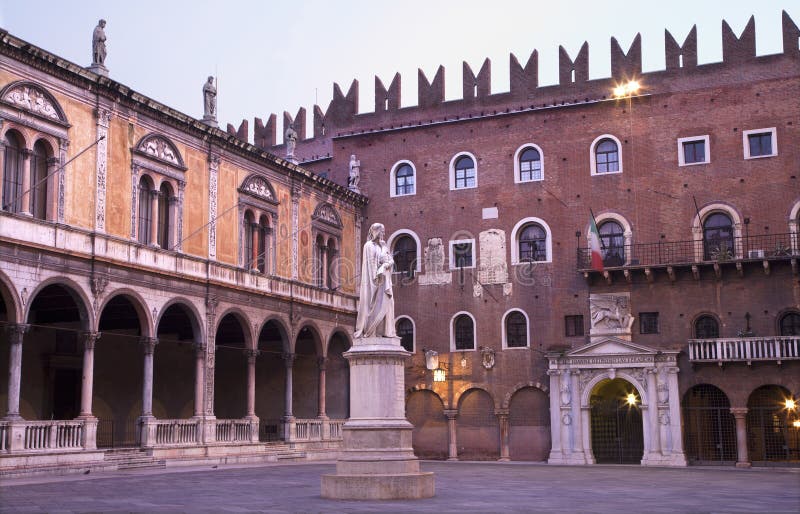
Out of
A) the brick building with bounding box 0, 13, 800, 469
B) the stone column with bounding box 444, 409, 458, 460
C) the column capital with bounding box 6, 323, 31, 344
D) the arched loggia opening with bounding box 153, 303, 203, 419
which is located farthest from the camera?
the stone column with bounding box 444, 409, 458, 460

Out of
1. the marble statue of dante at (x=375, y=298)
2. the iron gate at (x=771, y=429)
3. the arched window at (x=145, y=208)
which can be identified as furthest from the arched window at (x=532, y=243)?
the marble statue of dante at (x=375, y=298)

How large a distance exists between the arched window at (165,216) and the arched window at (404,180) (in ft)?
37.4

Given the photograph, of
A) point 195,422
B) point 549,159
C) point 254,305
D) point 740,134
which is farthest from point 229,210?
point 740,134

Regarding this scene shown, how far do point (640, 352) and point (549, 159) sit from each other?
24.3 feet

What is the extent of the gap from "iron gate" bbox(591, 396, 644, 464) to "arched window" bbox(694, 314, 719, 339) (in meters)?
3.10

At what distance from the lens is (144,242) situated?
25.7 metres

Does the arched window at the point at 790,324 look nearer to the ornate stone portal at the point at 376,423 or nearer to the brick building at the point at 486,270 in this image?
the brick building at the point at 486,270

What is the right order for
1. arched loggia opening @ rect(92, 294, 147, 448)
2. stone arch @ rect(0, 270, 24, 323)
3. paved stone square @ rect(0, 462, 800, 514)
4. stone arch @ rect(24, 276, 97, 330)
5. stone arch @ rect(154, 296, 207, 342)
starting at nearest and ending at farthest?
1. paved stone square @ rect(0, 462, 800, 514)
2. stone arch @ rect(0, 270, 24, 323)
3. stone arch @ rect(24, 276, 97, 330)
4. stone arch @ rect(154, 296, 207, 342)
5. arched loggia opening @ rect(92, 294, 147, 448)

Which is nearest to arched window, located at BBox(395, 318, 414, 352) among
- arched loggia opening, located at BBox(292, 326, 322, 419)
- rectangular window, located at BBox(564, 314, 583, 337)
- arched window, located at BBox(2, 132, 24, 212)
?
arched loggia opening, located at BBox(292, 326, 322, 419)

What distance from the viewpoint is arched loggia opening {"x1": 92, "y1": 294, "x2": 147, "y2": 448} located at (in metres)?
30.3

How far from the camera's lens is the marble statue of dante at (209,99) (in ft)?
93.4

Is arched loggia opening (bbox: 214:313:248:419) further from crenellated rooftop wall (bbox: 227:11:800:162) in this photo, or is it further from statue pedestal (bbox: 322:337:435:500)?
statue pedestal (bbox: 322:337:435:500)

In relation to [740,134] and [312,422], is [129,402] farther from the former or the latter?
[740,134]

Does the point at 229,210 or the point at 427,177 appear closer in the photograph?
the point at 229,210
